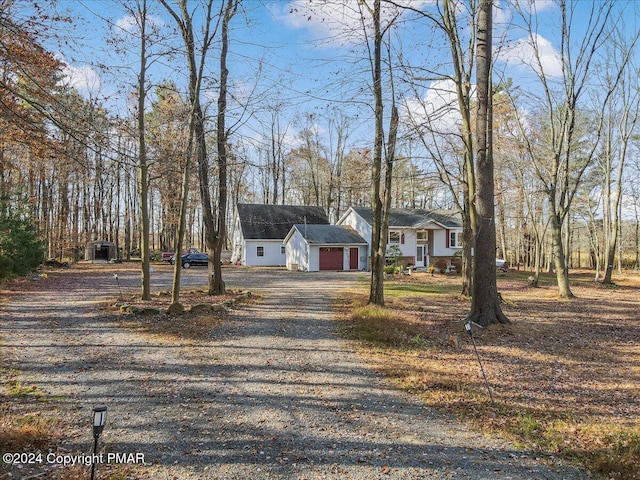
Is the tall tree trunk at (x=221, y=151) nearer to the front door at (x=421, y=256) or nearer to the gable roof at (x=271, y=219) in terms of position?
the gable roof at (x=271, y=219)

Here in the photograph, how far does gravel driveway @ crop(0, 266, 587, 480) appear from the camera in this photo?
384 centimetres

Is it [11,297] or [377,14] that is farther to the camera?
[11,297]

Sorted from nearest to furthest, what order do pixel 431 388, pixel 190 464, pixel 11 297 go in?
pixel 190 464, pixel 431 388, pixel 11 297

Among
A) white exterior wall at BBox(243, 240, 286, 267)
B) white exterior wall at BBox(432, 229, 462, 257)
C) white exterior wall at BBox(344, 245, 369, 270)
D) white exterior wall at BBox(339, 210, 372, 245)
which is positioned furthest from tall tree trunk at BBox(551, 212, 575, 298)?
white exterior wall at BBox(243, 240, 286, 267)

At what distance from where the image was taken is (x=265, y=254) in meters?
35.9

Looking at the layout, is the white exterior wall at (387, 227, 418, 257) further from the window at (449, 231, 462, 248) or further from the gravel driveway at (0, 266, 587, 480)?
the gravel driveway at (0, 266, 587, 480)

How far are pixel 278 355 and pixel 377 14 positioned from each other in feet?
31.2

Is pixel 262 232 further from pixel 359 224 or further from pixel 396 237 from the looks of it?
pixel 396 237

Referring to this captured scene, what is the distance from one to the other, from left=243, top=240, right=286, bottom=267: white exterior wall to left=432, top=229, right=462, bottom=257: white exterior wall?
13.6 meters

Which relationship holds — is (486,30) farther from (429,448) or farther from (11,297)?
(11,297)

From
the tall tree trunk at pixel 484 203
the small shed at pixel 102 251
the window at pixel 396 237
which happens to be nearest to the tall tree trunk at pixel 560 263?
the tall tree trunk at pixel 484 203

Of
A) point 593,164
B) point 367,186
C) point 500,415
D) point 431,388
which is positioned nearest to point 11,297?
point 367,186

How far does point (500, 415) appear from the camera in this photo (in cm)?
513

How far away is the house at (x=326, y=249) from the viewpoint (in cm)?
3084
